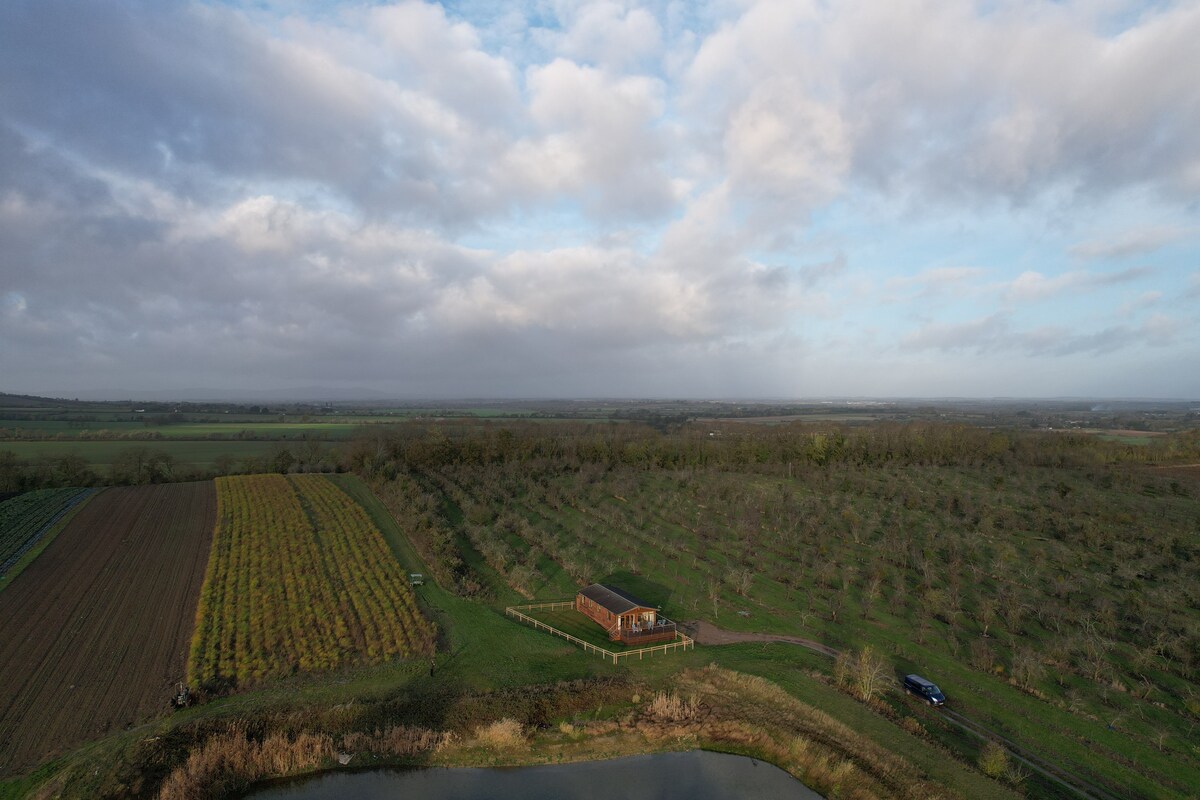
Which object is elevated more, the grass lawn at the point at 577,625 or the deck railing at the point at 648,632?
the deck railing at the point at 648,632

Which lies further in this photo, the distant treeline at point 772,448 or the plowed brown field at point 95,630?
the distant treeline at point 772,448

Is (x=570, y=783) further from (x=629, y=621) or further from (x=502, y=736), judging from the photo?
(x=629, y=621)

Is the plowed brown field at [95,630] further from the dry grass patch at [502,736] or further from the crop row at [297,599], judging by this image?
the dry grass patch at [502,736]

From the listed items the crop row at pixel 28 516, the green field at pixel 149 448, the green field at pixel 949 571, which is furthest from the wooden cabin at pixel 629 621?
the green field at pixel 149 448

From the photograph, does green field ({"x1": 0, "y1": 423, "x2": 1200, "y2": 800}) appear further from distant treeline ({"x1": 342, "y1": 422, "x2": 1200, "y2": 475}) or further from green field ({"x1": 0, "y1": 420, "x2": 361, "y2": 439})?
green field ({"x1": 0, "y1": 420, "x2": 361, "y2": 439})

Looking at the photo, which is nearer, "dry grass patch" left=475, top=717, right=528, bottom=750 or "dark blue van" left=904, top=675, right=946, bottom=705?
"dry grass patch" left=475, top=717, right=528, bottom=750

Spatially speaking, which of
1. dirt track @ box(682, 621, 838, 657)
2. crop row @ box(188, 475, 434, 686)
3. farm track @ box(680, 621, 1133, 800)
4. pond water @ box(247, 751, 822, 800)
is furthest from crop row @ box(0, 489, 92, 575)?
farm track @ box(680, 621, 1133, 800)

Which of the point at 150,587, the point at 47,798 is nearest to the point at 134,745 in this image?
the point at 47,798
